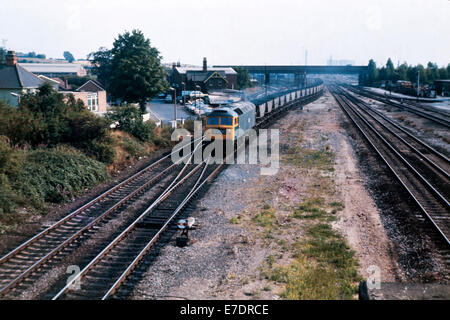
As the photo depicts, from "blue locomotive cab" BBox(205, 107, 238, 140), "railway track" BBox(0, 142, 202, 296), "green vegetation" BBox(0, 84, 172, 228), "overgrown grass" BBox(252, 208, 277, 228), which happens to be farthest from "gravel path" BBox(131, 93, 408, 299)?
"green vegetation" BBox(0, 84, 172, 228)

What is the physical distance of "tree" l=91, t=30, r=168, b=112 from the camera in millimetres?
42000

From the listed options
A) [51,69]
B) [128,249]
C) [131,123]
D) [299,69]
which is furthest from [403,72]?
[128,249]

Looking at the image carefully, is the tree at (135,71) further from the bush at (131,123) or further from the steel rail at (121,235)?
the steel rail at (121,235)

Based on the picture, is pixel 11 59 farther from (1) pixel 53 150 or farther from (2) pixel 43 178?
(2) pixel 43 178

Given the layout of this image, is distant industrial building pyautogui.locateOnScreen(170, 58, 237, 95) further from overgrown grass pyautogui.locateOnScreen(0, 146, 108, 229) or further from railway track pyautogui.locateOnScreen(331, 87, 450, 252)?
overgrown grass pyautogui.locateOnScreen(0, 146, 108, 229)

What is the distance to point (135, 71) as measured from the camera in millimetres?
41688

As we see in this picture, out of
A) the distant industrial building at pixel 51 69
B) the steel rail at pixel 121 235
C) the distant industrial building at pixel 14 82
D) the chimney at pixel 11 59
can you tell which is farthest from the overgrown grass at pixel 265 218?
the distant industrial building at pixel 51 69

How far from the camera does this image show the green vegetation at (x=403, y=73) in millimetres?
97838

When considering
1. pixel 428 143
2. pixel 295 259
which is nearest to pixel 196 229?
pixel 295 259

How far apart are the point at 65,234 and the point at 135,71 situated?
103 ft

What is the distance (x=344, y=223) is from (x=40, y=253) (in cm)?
1008

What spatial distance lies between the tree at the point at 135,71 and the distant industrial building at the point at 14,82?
8500mm
